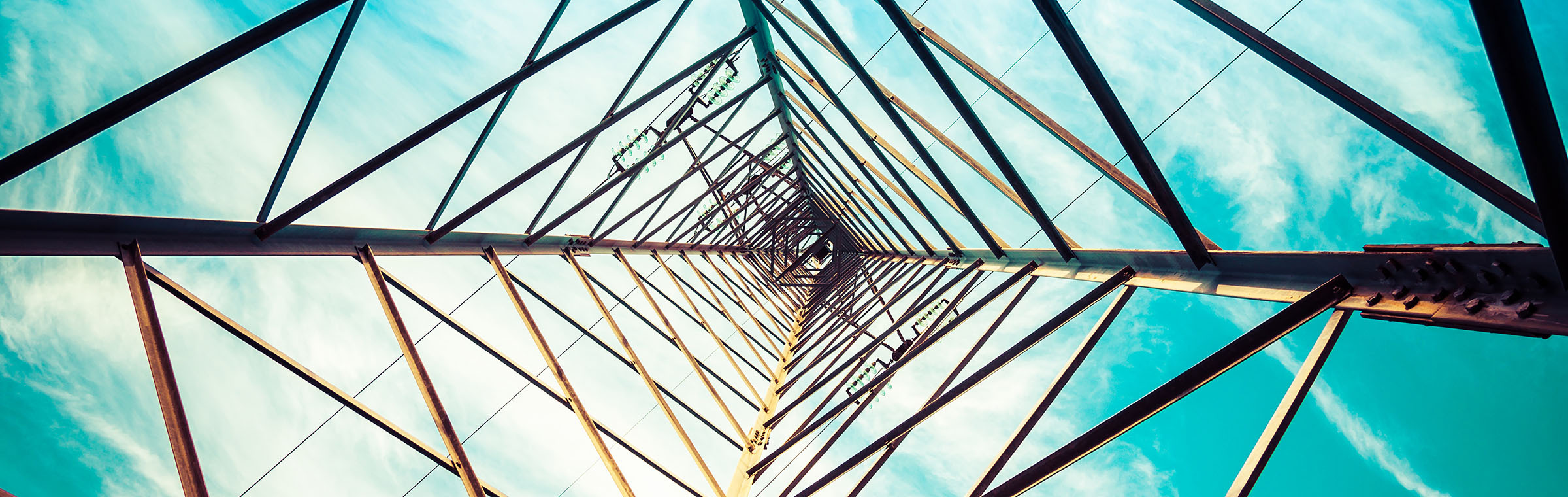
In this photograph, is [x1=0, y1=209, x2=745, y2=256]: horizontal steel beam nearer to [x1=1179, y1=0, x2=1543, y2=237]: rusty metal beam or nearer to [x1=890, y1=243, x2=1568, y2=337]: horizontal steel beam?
[x1=1179, y1=0, x2=1543, y2=237]: rusty metal beam

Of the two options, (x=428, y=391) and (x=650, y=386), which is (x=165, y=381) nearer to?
(x=428, y=391)

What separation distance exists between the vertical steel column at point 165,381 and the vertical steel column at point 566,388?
7.91ft

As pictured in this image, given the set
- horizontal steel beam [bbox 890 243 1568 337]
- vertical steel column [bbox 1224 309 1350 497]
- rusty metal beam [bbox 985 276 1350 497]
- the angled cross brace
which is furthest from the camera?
the angled cross brace

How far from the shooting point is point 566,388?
5273 mm

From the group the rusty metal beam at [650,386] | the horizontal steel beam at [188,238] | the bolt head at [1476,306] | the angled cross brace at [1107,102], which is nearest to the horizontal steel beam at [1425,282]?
the bolt head at [1476,306]

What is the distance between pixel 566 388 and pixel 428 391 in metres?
1.19

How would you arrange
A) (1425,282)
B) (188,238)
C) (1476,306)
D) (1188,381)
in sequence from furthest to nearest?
(188,238) < (1188,381) < (1425,282) < (1476,306)

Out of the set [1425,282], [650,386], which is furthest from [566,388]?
[1425,282]

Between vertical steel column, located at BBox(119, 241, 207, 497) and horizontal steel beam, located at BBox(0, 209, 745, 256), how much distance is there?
6.6 inches

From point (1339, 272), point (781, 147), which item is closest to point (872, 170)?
point (781, 147)

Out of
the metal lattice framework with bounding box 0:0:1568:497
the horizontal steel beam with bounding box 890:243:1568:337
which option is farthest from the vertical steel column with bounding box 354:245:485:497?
the horizontal steel beam with bounding box 890:243:1568:337

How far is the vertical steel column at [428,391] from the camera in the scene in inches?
159

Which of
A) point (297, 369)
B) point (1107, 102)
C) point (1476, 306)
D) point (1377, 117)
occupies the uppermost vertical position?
point (297, 369)

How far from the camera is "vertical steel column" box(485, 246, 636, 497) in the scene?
494 centimetres
